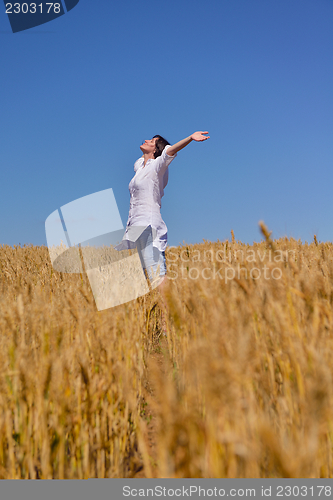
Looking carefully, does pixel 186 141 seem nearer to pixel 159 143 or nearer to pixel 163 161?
pixel 163 161

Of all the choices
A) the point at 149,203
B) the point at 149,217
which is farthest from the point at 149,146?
the point at 149,217

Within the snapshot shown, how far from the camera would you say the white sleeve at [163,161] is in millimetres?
2990

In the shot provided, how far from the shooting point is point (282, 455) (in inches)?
20.8

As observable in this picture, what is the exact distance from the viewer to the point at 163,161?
3041mm

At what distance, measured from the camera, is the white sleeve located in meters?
2.99

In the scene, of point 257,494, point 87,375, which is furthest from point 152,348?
point 257,494

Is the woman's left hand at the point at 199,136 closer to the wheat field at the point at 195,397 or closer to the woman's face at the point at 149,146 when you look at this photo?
the woman's face at the point at 149,146

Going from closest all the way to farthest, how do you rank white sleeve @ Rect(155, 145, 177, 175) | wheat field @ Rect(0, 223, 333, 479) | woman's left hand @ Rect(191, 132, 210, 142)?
wheat field @ Rect(0, 223, 333, 479) → woman's left hand @ Rect(191, 132, 210, 142) → white sleeve @ Rect(155, 145, 177, 175)

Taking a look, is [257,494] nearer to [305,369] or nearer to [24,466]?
[305,369]

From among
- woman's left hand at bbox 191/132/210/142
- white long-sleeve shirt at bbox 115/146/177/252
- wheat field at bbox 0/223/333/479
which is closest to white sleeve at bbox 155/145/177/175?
white long-sleeve shirt at bbox 115/146/177/252

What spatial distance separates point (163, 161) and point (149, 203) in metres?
0.43

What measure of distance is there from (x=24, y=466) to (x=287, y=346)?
38.8 inches

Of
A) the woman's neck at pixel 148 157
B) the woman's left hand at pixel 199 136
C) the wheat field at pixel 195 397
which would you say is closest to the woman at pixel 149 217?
the woman's neck at pixel 148 157

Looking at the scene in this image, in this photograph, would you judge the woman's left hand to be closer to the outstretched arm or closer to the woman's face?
the outstretched arm
